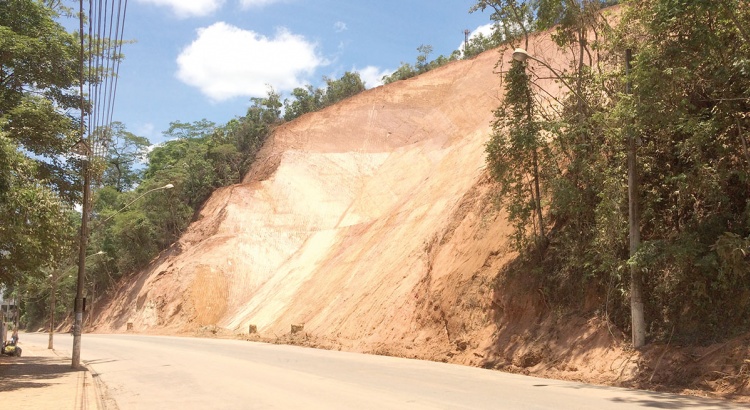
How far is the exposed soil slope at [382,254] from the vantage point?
16922 millimetres

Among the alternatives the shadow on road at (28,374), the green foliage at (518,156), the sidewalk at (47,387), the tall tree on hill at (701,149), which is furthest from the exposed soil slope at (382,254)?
the shadow on road at (28,374)

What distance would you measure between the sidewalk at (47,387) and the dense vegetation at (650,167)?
11.0 metres

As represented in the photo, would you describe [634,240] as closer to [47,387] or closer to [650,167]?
[650,167]

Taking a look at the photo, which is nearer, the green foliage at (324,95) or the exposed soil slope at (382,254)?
the exposed soil slope at (382,254)

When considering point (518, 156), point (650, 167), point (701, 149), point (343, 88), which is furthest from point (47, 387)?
point (343, 88)

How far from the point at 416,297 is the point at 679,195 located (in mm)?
11383

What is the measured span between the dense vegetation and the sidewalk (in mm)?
11047

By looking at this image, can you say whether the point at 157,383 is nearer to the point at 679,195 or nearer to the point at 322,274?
the point at 679,195

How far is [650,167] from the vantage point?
1428 centimetres

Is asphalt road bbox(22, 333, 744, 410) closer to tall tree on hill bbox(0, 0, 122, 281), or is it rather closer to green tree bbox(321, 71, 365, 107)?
tall tree on hill bbox(0, 0, 122, 281)

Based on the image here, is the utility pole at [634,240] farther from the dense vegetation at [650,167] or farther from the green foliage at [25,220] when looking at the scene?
the green foliage at [25,220]

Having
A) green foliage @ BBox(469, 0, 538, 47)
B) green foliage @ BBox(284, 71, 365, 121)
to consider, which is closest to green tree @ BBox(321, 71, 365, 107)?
green foliage @ BBox(284, 71, 365, 121)

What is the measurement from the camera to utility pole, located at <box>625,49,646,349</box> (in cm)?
1292

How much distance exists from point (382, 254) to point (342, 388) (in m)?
19.0
